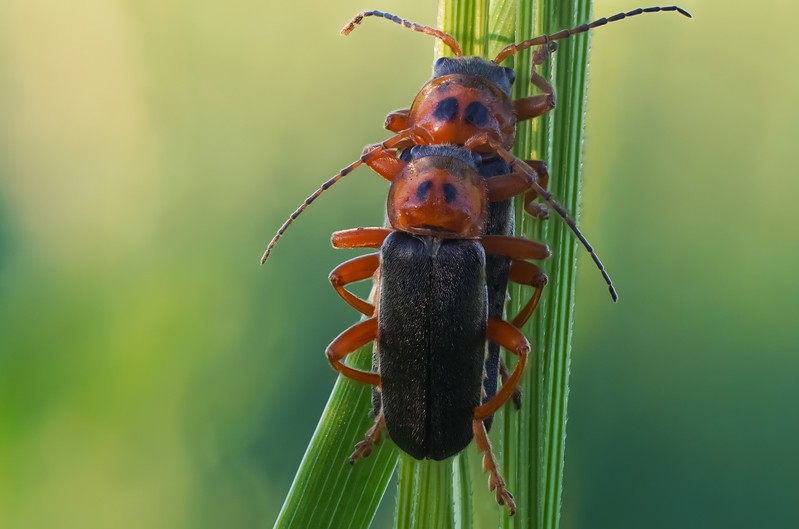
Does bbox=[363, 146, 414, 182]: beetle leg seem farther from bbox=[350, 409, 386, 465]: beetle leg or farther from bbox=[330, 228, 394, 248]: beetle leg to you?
bbox=[350, 409, 386, 465]: beetle leg

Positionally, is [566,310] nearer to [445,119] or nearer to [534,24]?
[534,24]

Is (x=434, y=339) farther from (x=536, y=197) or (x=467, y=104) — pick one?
(x=467, y=104)

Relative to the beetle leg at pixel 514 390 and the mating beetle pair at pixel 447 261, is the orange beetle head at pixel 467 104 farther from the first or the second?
the beetle leg at pixel 514 390

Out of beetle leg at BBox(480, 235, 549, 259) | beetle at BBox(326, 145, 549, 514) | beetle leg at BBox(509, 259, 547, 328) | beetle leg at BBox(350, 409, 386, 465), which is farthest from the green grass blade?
beetle leg at BBox(480, 235, 549, 259)

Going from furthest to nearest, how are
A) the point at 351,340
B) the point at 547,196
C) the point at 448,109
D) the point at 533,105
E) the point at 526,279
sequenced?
the point at 448,109, the point at 351,340, the point at 526,279, the point at 533,105, the point at 547,196

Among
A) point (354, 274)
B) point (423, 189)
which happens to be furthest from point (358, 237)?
point (423, 189)

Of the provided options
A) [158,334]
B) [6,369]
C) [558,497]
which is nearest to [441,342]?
[558,497]

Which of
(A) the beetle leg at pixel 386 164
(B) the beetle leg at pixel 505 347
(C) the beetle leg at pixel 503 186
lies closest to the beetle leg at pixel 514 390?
(B) the beetle leg at pixel 505 347
